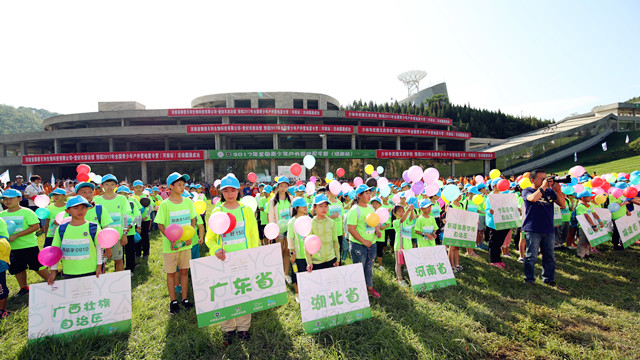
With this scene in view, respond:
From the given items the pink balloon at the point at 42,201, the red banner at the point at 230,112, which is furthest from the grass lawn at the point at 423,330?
the red banner at the point at 230,112

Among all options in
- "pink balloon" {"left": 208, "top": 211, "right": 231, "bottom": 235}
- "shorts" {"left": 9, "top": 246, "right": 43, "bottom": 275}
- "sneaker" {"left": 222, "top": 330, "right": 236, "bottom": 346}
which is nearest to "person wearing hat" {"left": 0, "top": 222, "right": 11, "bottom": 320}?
"shorts" {"left": 9, "top": 246, "right": 43, "bottom": 275}

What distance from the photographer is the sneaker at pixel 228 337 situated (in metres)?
3.43

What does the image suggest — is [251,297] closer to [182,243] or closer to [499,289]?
[182,243]

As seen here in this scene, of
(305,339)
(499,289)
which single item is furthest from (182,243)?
(499,289)

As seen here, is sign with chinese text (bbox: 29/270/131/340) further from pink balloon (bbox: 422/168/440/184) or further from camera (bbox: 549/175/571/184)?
camera (bbox: 549/175/571/184)

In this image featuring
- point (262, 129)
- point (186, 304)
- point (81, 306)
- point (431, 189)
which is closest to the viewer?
point (81, 306)

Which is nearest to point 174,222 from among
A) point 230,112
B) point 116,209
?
point 116,209

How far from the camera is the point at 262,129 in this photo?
30.2 meters

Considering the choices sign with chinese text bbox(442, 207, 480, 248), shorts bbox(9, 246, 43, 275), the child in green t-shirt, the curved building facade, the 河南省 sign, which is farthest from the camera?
the curved building facade

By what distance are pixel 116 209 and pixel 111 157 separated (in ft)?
96.1

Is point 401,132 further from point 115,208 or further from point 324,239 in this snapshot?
point 115,208

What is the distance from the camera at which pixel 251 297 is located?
3.60 metres

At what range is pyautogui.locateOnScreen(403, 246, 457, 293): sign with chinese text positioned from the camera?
15.3 feet

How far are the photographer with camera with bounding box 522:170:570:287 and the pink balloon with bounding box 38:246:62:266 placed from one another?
22.7ft
